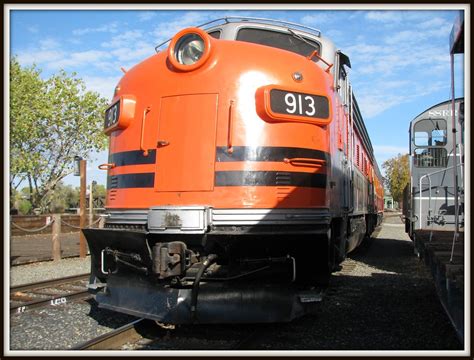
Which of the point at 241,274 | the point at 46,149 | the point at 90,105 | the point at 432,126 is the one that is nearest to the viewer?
the point at 241,274

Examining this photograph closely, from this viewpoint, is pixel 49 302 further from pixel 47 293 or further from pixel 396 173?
pixel 396 173

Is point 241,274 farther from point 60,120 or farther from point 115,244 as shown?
point 60,120

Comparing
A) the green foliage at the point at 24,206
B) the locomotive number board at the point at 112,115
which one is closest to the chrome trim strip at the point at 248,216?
the locomotive number board at the point at 112,115

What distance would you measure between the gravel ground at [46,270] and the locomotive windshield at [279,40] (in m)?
6.11

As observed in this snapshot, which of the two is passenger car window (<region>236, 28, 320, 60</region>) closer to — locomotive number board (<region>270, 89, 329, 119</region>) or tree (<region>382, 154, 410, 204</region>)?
locomotive number board (<region>270, 89, 329, 119</region>)

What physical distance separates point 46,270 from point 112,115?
613 centimetres

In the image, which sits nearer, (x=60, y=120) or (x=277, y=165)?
(x=277, y=165)

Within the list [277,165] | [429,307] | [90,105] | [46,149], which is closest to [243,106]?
[277,165]

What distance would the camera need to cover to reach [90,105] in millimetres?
25828

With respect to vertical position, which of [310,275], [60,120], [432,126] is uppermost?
[60,120]

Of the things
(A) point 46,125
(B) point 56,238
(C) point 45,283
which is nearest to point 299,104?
(C) point 45,283

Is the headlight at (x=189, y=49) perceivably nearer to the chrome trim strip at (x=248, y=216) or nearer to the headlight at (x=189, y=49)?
the headlight at (x=189, y=49)

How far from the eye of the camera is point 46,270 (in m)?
10.2

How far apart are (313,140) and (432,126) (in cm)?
802
